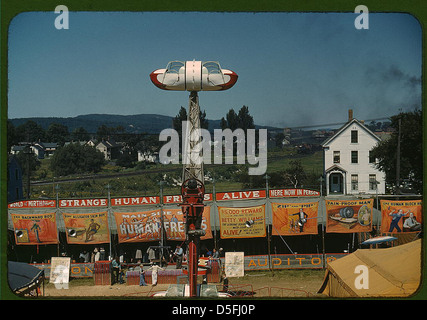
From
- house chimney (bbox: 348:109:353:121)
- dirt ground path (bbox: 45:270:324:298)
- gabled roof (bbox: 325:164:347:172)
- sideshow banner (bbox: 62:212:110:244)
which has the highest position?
house chimney (bbox: 348:109:353:121)

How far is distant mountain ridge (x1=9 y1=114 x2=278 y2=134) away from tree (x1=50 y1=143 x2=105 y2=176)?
1.97 meters

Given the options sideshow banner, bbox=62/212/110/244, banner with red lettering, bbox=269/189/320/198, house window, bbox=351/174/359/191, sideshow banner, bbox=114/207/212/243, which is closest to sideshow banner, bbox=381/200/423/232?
house window, bbox=351/174/359/191

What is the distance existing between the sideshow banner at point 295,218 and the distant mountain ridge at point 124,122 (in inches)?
203

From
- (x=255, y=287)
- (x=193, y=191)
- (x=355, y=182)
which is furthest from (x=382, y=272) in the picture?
(x=355, y=182)

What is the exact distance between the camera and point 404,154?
23250 mm

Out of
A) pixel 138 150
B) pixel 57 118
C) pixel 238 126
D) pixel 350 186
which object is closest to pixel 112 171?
pixel 138 150

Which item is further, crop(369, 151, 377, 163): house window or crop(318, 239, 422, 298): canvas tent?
crop(369, 151, 377, 163): house window

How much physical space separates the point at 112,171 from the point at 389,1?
18.6 m

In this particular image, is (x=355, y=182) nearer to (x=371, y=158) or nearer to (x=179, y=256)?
(x=371, y=158)

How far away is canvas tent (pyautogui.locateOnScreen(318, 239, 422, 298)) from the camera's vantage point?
15.4 m

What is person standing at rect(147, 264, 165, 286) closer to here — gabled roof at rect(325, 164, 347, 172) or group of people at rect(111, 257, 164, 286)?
group of people at rect(111, 257, 164, 286)

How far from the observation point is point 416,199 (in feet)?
73.3

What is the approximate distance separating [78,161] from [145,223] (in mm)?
7517

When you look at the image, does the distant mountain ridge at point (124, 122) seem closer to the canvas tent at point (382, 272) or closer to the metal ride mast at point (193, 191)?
the metal ride mast at point (193, 191)
